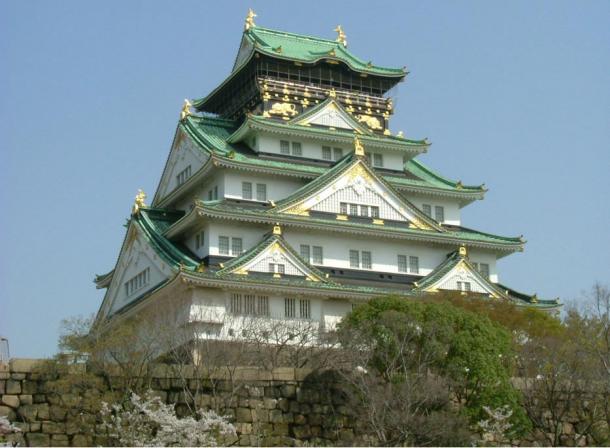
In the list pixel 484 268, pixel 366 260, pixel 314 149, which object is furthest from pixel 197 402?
pixel 484 268

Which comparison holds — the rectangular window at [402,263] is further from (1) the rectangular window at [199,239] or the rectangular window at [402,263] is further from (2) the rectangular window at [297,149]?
(1) the rectangular window at [199,239]

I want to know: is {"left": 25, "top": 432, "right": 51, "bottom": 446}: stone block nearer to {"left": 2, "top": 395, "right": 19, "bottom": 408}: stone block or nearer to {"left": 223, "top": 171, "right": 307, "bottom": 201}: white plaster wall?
{"left": 2, "top": 395, "right": 19, "bottom": 408}: stone block

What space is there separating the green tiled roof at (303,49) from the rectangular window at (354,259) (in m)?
11.4

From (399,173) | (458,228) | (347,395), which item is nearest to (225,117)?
(399,173)

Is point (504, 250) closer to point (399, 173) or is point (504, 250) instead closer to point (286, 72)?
point (399, 173)

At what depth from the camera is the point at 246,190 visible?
48.5 meters

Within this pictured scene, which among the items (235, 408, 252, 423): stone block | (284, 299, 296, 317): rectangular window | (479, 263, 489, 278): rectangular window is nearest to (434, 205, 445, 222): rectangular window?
(479, 263, 489, 278): rectangular window

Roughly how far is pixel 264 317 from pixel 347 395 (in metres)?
12.8

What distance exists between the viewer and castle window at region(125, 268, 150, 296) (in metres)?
48.3

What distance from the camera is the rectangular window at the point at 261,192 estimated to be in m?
48.7

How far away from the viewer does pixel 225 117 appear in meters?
57.7

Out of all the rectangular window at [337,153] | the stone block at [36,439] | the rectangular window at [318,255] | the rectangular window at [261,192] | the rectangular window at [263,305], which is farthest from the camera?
the rectangular window at [337,153]

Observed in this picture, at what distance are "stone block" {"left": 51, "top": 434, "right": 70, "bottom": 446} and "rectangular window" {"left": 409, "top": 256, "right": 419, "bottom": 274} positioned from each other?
78.9 feet

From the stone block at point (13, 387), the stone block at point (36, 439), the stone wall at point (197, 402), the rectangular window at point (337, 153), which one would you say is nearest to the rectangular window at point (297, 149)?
the rectangular window at point (337, 153)
